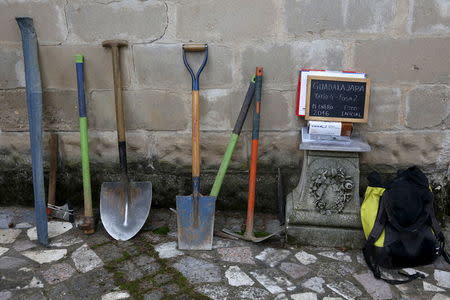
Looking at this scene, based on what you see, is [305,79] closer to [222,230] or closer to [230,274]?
[222,230]

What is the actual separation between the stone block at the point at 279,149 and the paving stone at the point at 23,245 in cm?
163

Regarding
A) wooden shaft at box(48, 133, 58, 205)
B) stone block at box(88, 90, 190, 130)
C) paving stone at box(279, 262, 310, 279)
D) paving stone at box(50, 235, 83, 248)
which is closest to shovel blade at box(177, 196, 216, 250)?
paving stone at box(279, 262, 310, 279)

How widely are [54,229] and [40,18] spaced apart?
1.48 meters

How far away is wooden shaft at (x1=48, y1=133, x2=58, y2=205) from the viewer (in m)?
3.23

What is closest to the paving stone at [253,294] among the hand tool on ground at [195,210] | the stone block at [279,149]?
the hand tool on ground at [195,210]

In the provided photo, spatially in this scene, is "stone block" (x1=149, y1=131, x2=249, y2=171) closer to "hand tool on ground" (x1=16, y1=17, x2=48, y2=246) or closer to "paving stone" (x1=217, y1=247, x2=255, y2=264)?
"paving stone" (x1=217, y1=247, x2=255, y2=264)

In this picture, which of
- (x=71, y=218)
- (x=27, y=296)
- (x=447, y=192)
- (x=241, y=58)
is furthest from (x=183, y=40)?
(x=447, y=192)

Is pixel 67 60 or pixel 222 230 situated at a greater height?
pixel 67 60

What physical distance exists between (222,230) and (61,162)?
1370 millimetres

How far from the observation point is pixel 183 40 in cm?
298

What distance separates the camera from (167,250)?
9.23 ft

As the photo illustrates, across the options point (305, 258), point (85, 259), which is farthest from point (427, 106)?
point (85, 259)

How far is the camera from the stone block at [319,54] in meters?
2.89

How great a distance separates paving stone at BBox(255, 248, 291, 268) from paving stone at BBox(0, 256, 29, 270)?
4.76ft
